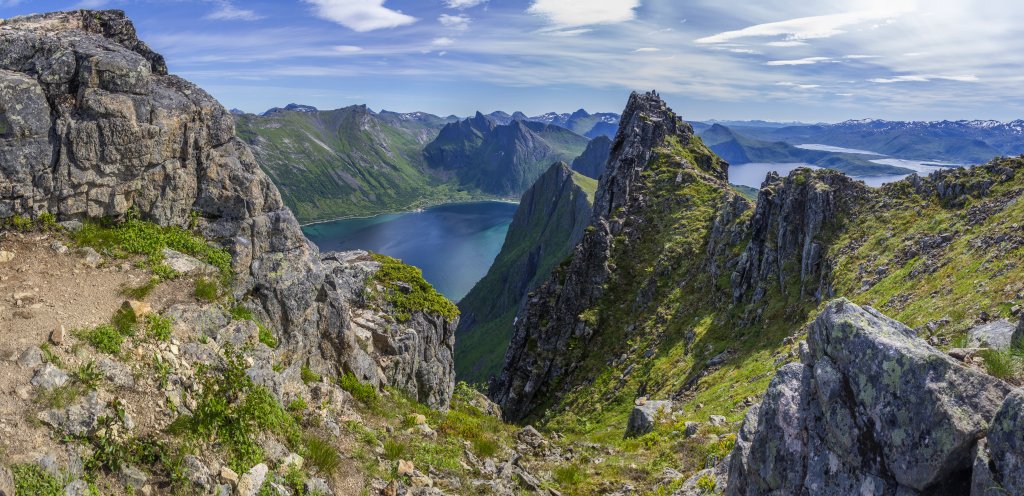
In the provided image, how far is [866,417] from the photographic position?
35.9ft

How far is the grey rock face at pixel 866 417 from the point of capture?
31.4ft

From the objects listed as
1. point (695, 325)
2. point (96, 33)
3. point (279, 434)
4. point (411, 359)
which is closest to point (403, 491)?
point (279, 434)

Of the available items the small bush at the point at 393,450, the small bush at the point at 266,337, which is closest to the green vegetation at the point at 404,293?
the small bush at the point at 266,337

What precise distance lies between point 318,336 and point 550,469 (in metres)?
11.6

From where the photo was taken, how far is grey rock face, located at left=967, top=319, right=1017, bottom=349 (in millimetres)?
13036

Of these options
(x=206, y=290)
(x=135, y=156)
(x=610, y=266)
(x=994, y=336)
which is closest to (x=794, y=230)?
(x=610, y=266)

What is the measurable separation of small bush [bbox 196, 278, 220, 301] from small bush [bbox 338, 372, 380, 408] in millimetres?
6132

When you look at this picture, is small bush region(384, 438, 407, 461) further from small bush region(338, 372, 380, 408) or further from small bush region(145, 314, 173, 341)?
small bush region(145, 314, 173, 341)

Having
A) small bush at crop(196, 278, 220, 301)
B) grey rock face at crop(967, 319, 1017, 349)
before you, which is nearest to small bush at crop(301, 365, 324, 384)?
small bush at crop(196, 278, 220, 301)

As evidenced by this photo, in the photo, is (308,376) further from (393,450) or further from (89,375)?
(89,375)

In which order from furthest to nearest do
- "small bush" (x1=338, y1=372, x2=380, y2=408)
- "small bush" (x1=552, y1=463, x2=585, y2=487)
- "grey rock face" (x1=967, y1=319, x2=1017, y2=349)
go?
"small bush" (x1=552, y1=463, x2=585, y2=487) → "small bush" (x1=338, y1=372, x2=380, y2=408) → "grey rock face" (x1=967, y1=319, x2=1017, y2=349)

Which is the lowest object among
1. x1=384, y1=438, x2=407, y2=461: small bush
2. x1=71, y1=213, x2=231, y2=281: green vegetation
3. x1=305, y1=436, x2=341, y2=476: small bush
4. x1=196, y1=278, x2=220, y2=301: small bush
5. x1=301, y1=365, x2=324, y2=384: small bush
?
x1=384, y1=438, x2=407, y2=461: small bush

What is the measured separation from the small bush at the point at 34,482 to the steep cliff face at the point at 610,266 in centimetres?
4573

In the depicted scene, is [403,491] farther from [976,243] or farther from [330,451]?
[976,243]
